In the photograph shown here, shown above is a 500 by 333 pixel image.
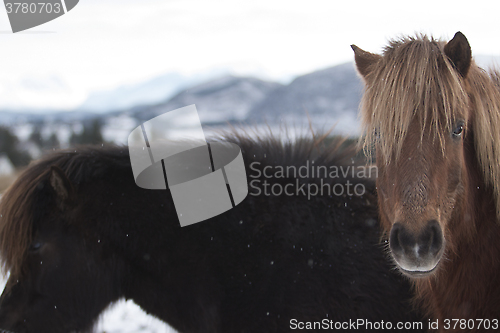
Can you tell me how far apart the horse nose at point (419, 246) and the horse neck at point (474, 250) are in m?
0.33

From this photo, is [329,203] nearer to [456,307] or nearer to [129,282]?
[456,307]

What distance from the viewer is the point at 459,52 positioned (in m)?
1.60

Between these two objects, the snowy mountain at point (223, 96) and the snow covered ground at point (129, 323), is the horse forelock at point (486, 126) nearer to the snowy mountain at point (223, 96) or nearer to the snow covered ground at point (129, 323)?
the snow covered ground at point (129, 323)

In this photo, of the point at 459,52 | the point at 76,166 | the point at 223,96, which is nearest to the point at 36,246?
the point at 76,166

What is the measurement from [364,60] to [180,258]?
1861 millimetres

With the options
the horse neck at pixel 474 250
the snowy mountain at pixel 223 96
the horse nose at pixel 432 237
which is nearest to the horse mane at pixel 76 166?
the horse neck at pixel 474 250

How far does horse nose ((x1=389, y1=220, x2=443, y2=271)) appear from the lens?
1353mm

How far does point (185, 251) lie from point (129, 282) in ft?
1.54

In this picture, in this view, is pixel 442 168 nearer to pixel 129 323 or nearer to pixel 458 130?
pixel 458 130

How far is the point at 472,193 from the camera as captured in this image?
168 cm

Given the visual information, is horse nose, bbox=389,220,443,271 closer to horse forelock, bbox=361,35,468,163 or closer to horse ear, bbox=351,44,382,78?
horse forelock, bbox=361,35,468,163

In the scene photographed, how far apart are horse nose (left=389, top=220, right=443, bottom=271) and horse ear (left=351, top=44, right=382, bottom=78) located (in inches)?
41.5

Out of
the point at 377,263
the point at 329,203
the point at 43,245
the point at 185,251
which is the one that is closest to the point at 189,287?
the point at 185,251

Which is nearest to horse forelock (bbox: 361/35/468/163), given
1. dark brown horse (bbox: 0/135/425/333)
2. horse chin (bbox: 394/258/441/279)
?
horse chin (bbox: 394/258/441/279)
